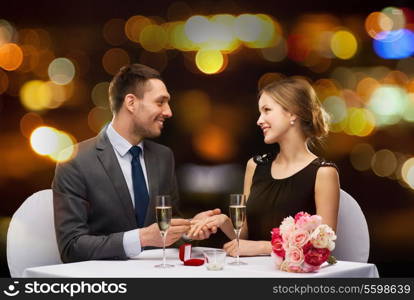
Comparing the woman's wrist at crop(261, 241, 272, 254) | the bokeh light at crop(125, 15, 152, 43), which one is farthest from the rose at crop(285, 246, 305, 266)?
the bokeh light at crop(125, 15, 152, 43)

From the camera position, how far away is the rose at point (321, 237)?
195cm

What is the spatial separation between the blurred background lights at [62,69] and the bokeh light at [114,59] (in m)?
0.30

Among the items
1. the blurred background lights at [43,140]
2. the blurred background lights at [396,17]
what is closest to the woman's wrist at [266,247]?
the blurred background lights at [43,140]

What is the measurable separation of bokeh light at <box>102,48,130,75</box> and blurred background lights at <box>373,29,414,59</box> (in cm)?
215

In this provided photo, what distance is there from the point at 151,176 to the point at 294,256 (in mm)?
1225

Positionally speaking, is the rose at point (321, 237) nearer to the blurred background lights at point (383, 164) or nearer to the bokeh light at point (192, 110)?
the bokeh light at point (192, 110)

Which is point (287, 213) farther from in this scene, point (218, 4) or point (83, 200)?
point (218, 4)

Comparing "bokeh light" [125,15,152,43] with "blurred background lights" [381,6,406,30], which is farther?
"blurred background lights" [381,6,406,30]

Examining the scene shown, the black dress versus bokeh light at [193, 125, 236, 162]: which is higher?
bokeh light at [193, 125, 236, 162]

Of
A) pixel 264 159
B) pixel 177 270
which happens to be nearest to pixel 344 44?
pixel 264 159

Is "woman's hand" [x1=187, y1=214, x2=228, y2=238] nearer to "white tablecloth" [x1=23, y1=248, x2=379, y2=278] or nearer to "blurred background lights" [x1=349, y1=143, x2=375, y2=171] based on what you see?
"white tablecloth" [x1=23, y1=248, x2=379, y2=278]

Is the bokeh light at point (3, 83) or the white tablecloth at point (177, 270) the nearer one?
the white tablecloth at point (177, 270)

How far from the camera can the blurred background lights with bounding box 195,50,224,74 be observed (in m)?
4.39

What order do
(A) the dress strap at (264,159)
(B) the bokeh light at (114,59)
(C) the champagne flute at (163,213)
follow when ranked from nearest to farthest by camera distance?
(C) the champagne flute at (163,213) → (A) the dress strap at (264,159) → (B) the bokeh light at (114,59)
